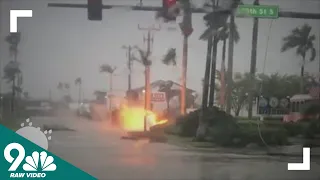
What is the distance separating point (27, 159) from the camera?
3375mm

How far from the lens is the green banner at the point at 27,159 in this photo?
335 cm

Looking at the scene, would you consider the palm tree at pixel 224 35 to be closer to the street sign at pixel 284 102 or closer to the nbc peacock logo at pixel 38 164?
the street sign at pixel 284 102

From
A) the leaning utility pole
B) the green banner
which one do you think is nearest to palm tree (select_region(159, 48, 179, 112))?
the leaning utility pole

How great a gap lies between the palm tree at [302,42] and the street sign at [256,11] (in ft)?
0.82

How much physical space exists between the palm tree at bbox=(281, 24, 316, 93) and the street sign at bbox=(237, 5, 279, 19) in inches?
9.8

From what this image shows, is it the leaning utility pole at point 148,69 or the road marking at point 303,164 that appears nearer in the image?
the leaning utility pole at point 148,69

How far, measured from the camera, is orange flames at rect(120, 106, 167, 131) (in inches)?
137

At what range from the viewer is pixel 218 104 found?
3.54 meters

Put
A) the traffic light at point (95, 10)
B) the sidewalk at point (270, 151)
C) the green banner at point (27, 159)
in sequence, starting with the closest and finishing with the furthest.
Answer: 1. the green banner at point (27, 159)
2. the traffic light at point (95, 10)
3. the sidewalk at point (270, 151)

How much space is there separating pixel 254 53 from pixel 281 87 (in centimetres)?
35

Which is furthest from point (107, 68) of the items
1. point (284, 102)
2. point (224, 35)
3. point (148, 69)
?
point (284, 102)

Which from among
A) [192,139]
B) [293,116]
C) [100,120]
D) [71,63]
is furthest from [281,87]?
[71,63]

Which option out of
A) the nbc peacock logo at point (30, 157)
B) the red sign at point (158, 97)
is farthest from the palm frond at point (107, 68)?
the nbc peacock logo at point (30, 157)

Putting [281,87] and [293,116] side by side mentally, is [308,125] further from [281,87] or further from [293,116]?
[281,87]
